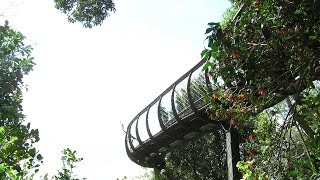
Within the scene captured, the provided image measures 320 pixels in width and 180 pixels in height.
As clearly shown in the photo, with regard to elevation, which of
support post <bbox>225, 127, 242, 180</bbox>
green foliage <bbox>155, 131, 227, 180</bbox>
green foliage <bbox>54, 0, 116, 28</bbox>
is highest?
green foliage <bbox>54, 0, 116, 28</bbox>

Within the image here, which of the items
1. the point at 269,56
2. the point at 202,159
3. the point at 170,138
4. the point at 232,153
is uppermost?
the point at 170,138

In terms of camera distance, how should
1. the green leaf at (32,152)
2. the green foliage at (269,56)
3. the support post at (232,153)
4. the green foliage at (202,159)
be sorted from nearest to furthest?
1. the green leaf at (32,152)
2. the green foliage at (269,56)
3. the support post at (232,153)
4. the green foliage at (202,159)

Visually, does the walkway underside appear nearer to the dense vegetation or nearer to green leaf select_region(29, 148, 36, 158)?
the dense vegetation

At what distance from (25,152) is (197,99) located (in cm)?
510

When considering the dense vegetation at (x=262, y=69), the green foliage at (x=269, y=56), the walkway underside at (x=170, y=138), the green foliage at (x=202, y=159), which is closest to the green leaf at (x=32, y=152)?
the dense vegetation at (x=262, y=69)

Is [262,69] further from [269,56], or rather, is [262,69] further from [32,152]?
[32,152]

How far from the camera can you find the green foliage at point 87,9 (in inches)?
351

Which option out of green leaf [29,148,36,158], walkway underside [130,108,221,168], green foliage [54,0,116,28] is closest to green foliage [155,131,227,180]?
walkway underside [130,108,221,168]

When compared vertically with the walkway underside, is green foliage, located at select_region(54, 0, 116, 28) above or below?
above

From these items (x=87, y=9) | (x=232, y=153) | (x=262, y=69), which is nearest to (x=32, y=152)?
(x=262, y=69)

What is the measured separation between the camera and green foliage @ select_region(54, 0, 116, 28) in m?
8.92

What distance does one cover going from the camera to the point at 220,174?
14.1m

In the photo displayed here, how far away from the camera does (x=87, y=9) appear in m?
8.99

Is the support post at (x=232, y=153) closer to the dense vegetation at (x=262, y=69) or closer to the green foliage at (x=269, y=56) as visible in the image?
the dense vegetation at (x=262, y=69)
